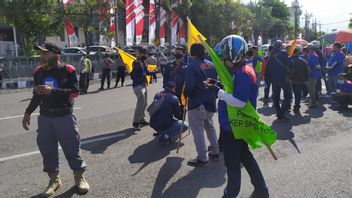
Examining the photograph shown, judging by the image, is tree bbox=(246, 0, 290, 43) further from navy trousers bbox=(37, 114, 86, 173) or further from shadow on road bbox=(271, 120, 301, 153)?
navy trousers bbox=(37, 114, 86, 173)

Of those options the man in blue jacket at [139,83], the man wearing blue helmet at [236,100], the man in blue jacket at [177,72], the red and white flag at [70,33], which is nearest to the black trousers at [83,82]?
the red and white flag at [70,33]

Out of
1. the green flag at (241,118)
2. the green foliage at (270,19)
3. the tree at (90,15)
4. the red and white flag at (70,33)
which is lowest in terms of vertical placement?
the green flag at (241,118)

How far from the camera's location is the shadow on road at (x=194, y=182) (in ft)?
16.6

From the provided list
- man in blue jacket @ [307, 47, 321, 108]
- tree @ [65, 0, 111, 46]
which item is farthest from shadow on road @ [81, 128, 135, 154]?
tree @ [65, 0, 111, 46]

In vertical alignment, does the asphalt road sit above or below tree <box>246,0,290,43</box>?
below

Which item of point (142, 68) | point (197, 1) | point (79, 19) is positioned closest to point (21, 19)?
point (79, 19)

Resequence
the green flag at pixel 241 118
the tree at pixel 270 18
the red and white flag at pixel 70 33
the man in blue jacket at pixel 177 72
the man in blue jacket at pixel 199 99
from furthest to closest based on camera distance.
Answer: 1. the tree at pixel 270 18
2. the red and white flag at pixel 70 33
3. the man in blue jacket at pixel 177 72
4. the man in blue jacket at pixel 199 99
5. the green flag at pixel 241 118

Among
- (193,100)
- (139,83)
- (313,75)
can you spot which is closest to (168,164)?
(193,100)

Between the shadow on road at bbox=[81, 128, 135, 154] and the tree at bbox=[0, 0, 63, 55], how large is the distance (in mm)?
17123

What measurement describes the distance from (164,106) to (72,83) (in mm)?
2722

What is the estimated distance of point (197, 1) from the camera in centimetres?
4488

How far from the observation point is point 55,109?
488 cm

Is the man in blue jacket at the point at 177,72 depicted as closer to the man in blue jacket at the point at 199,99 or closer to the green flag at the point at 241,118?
the man in blue jacket at the point at 199,99

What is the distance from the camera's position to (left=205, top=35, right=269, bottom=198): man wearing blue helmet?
4035mm
